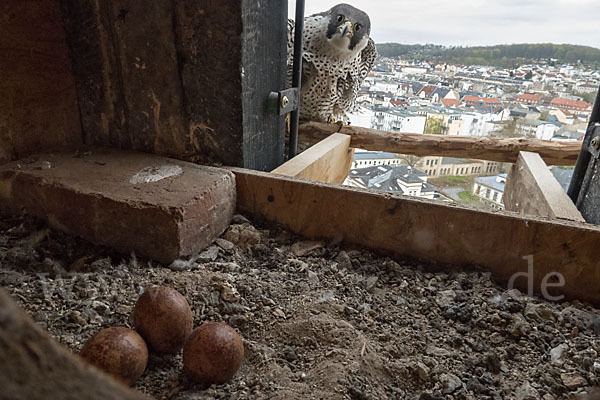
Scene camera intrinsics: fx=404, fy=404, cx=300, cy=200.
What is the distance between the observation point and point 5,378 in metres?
0.28

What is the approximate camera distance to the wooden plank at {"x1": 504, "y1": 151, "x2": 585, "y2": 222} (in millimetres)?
1405

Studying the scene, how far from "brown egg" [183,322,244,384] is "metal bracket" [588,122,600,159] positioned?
171 centimetres

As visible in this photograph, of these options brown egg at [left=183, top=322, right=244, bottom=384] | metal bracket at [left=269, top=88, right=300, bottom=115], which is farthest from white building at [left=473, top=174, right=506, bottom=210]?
brown egg at [left=183, top=322, right=244, bottom=384]

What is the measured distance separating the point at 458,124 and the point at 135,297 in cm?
229

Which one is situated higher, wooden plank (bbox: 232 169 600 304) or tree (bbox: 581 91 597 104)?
tree (bbox: 581 91 597 104)

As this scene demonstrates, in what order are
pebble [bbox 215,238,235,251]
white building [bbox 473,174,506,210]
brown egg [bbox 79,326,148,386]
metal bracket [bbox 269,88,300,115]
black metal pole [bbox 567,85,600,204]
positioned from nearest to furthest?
brown egg [bbox 79,326,148,386] < pebble [bbox 215,238,235,251] < metal bracket [bbox 269,88,300,115] < black metal pole [bbox 567,85,600,204] < white building [bbox 473,174,506,210]

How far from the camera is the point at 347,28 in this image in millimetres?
2387

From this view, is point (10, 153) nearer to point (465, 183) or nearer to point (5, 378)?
point (5, 378)

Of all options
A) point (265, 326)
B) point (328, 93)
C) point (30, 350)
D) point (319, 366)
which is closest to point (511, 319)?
point (319, 366)

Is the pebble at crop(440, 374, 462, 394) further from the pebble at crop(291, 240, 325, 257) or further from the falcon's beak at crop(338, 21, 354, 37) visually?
the falcon's beak at crop(338, 21, 354, 37)

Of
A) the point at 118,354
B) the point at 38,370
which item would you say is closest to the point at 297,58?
the point at 118,354

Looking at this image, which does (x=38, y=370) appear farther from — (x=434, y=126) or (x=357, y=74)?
(x=357, y=74)

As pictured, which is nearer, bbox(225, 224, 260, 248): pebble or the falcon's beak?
bbox(225, 224, 260, 248): pebble

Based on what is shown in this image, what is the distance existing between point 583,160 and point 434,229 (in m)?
1.07
